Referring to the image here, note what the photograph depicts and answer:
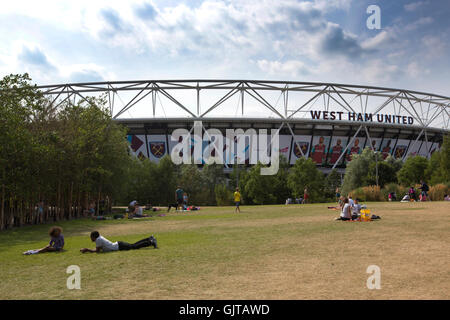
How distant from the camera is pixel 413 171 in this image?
179ft

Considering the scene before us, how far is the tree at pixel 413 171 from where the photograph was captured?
5356 cm

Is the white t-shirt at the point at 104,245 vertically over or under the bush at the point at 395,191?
under

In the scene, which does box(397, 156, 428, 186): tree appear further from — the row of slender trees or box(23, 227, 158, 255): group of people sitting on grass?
box(23, 227, 158, 255): group of people sitting on grass

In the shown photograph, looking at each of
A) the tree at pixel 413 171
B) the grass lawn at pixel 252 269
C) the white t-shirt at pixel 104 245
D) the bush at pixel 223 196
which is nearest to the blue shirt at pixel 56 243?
the grass lawn at pixel 252 269

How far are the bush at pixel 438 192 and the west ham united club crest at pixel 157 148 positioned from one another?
4357 cm

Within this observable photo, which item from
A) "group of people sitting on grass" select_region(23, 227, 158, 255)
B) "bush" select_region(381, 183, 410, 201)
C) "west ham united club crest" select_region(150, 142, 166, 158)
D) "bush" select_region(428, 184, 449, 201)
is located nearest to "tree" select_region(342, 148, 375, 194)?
"bush" select_region(381, 183, 410, 201)

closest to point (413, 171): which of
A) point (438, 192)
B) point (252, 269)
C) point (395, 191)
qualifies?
point (395, 191)

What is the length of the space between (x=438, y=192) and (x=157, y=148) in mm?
45250

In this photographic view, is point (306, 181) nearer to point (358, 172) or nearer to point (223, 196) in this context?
point (358, 172)

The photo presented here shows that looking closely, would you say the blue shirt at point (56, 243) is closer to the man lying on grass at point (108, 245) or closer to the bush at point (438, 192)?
the man lying on grass at point (108, 245)

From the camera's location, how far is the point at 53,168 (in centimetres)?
2427

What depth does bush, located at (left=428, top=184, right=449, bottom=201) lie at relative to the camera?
119 feet

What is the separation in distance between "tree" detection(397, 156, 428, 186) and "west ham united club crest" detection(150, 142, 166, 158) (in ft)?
124
